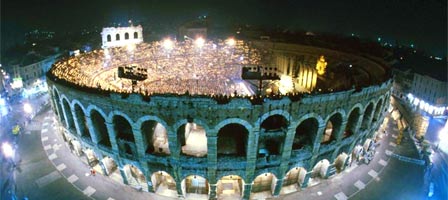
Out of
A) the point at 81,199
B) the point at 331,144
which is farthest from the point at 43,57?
the point at 331,144

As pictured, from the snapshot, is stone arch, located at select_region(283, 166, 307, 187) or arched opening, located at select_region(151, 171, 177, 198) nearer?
arched opening, located at select_region(151, 171, 177, 198)

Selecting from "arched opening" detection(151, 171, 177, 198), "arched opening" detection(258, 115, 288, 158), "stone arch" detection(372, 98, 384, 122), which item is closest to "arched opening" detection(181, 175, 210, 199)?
"arched opening" detection(151, 171, 177, 198)

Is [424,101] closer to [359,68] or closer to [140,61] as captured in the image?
[359,68]

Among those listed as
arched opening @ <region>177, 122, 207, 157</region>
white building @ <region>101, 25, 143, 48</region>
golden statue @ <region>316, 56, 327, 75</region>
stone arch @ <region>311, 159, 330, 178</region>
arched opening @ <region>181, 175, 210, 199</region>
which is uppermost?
white building @ <region>101, 25, 143, 48</region>

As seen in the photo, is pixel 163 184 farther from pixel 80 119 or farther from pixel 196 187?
pixel 80 119

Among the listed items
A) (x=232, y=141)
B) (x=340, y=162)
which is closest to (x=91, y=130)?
(x=232, y=141)

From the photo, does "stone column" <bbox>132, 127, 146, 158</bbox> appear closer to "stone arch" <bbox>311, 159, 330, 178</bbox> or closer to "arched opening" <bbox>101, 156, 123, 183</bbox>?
"arched opening" <bbox>101, 156, 123, 183</bbox>
